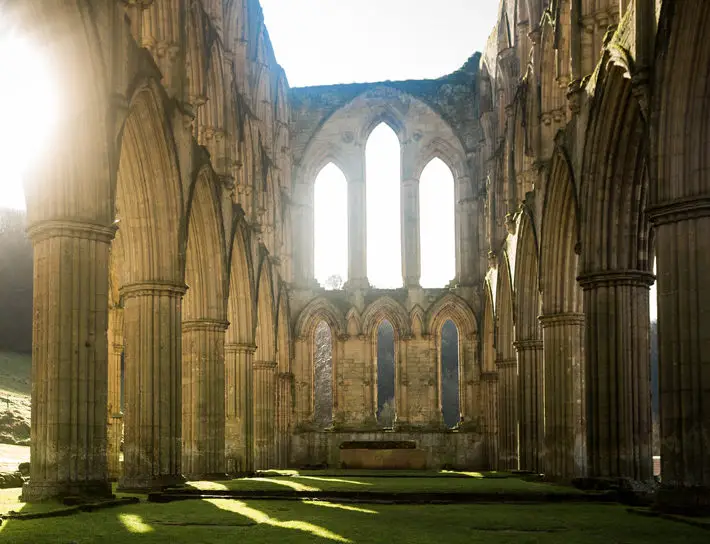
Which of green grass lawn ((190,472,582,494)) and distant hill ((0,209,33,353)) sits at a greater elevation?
distant hill ((0,209,33,353))

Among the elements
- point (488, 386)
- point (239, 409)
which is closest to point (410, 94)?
point (488, 386)

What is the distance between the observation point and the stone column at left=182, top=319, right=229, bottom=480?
73.9 ft

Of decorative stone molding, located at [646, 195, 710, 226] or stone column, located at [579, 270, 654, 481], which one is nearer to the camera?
decorative stone molding, located at [646, 195, 710, 226]

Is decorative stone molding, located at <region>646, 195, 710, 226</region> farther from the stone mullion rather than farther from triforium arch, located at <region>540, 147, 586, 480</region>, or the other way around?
the stone mullion

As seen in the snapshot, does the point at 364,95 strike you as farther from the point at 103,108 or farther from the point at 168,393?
the point at 103,108

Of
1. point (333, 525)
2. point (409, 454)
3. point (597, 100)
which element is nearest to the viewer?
point (333, 525)

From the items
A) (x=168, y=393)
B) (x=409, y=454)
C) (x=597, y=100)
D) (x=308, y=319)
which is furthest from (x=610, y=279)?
(x=308, y=319)

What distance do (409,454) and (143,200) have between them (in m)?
13.1

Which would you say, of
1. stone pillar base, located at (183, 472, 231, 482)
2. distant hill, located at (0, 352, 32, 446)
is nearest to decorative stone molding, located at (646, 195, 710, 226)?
stone pillar base, located at (183, 472, 231, 482)

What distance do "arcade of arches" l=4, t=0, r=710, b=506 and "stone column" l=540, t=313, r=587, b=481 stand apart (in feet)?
0.23

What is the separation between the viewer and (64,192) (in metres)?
13.8

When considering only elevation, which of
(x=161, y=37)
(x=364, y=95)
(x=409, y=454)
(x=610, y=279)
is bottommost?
(x=409, y=454)

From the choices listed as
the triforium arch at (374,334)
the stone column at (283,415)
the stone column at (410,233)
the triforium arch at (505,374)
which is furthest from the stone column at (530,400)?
the stone column at (283,415)

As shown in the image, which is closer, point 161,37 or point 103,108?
point 103,108
